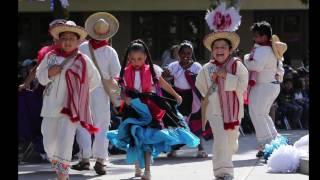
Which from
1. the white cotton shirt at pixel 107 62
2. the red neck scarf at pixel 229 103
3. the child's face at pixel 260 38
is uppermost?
the child's face at pixel 260 38

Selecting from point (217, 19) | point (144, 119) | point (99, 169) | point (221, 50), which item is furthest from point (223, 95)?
point (99, 169)

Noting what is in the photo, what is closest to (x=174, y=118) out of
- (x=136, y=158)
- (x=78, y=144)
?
(x=136, y=158)

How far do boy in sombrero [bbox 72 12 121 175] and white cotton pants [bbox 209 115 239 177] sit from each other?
175cm

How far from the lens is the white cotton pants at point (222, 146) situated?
851 cm

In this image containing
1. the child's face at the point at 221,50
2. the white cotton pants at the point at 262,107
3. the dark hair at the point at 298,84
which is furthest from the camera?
the dark hair at the point at 298,84

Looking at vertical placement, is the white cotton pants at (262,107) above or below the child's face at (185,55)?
below

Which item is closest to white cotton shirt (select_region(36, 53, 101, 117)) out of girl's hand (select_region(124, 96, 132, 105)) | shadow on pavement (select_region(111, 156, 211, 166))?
girl's hand (select_region(124, 96, 132, 105))

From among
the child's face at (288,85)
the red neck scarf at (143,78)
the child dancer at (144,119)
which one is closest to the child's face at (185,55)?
the child dancer at (144,119)

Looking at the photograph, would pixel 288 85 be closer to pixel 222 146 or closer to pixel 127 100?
pixel 127 100

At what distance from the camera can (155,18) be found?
2792 cm

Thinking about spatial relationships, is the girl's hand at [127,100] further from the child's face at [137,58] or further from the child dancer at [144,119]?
the child's face at [137,58]

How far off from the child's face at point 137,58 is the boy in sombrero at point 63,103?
970 millimetres

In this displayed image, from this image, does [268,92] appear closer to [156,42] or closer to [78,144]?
[78,144]
